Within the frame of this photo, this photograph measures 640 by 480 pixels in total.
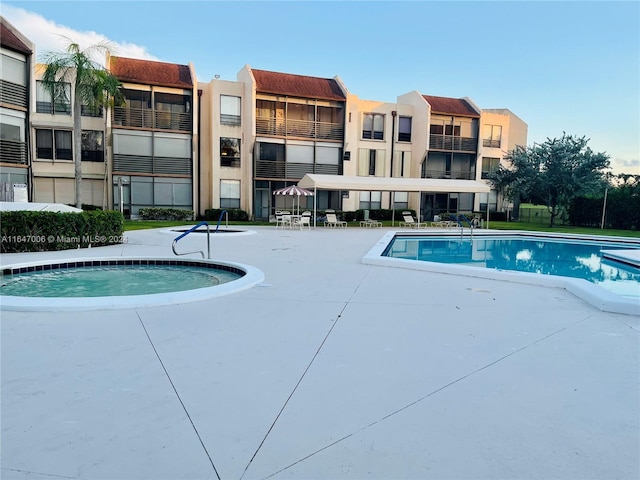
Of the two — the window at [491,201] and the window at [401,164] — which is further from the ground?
the window at [401,164]

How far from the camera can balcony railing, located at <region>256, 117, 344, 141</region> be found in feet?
94.8

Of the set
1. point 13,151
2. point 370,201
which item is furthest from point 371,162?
point 13,151

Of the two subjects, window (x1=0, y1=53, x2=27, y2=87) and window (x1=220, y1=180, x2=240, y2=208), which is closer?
window (x1=0, y1=53, x2=27, y2=87)

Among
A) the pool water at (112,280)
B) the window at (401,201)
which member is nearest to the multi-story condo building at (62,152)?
the pool water at (112,280)

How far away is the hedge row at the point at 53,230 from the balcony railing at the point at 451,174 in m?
24.9

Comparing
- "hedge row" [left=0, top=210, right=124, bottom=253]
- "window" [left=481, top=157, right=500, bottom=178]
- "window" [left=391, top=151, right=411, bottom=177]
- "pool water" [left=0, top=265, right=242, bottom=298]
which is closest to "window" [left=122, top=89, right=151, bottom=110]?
"hedge row" [left=0, top=210, right=124, bottom=253]

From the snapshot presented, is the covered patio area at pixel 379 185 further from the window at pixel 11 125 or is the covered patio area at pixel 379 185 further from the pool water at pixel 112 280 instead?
the window at pixel 11 125

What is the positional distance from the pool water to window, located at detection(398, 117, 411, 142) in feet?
84.0

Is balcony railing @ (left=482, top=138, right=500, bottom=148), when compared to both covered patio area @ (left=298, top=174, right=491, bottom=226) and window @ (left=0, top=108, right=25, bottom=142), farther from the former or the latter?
window @ (left=0, top=108, right=25, bottom=142)

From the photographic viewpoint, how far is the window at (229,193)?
1126 inches

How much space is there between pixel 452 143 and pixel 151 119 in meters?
20.7

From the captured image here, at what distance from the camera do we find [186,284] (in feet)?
27.1

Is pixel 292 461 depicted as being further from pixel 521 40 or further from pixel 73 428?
pixel 521 40

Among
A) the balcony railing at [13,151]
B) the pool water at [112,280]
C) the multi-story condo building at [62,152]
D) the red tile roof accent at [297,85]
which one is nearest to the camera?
the pool water at [112,280]
